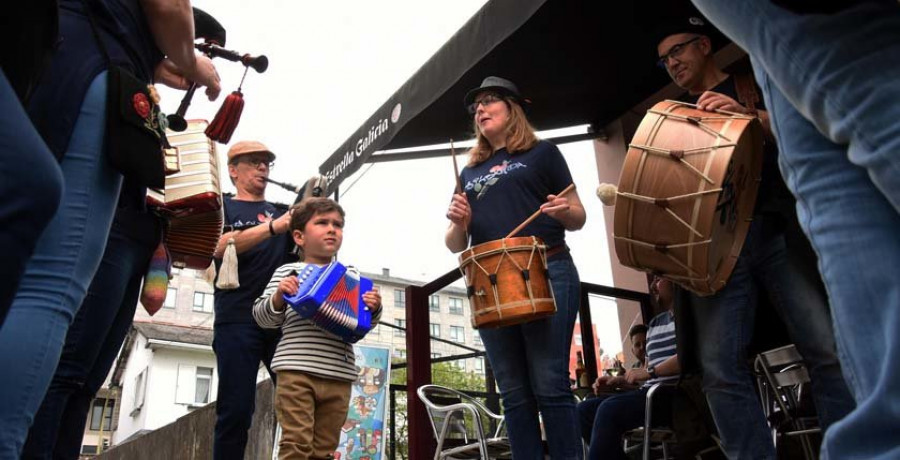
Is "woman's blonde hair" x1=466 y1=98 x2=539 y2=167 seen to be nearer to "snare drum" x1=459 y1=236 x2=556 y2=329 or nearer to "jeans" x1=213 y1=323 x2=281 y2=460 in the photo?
"snare drum" x1=459 y1=236 x2=556 y2=329

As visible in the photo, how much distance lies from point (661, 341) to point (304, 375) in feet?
7.22

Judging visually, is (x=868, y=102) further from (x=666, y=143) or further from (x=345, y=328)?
(x=345, y=328)

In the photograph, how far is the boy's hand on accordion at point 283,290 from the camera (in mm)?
3652

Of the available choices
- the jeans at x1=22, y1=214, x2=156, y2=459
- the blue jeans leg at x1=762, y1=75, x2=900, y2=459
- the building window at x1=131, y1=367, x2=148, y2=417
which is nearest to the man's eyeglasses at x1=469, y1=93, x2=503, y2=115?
the jeans at x1=22, y1=214, x2=156, y2=459

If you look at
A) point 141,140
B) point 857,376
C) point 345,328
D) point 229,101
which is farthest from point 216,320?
point 857,376

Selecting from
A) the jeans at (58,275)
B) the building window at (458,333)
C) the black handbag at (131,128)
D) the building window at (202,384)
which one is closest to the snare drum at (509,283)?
the black handbag at (131,128)

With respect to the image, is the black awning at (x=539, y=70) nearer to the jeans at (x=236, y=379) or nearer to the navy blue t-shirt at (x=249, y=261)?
the navy blue t-shirt at (x=249, y=261)

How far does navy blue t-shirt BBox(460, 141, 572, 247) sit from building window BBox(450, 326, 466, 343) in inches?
2722

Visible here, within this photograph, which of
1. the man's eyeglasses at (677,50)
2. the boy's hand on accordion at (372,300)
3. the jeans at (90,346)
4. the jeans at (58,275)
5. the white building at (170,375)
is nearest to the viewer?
the jeans at (58,275)

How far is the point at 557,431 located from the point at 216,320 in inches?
78.1

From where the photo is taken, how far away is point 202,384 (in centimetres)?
4034

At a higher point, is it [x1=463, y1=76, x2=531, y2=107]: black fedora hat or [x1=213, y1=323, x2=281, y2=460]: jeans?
[x1=463, y1=76, x2=531, y2=107]: black fedora hat

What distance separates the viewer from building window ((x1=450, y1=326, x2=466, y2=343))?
73062 mm

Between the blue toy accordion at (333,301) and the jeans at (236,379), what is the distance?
0.41 metres
